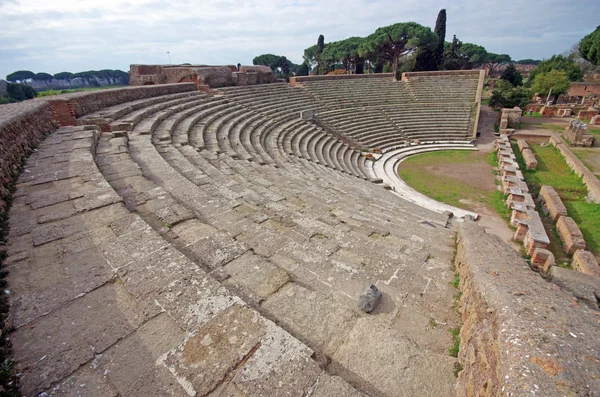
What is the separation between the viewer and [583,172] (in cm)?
1371

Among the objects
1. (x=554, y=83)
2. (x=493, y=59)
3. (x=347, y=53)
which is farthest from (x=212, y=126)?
(x=493, y=59)

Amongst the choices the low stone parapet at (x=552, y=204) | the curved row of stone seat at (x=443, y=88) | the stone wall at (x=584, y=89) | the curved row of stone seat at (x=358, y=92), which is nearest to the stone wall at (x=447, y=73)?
the curved row of stone seat at (x=443, y=88)

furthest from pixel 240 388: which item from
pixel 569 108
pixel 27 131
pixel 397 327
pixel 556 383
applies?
pixel 569 108

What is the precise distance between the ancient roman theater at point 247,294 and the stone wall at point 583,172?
1188cm

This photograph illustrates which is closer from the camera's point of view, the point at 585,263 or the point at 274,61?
the point at 585,263

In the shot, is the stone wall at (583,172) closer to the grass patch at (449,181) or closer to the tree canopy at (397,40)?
the grass patch at (449,181)

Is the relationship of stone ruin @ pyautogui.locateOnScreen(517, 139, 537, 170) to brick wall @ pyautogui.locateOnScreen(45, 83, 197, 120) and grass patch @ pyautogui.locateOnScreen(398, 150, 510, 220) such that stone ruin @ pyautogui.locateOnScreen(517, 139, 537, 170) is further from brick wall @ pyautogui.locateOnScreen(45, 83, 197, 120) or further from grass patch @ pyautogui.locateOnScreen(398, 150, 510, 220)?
brick wall @ pyautogui.locateOnScreen(45, 83, 197, 120)

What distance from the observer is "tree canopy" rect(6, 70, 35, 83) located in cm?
7700

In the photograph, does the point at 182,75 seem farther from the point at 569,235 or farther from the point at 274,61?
the point at 274,61

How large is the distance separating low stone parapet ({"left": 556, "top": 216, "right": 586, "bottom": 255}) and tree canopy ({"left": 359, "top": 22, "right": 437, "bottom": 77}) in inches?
1111

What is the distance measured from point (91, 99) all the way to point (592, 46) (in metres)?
49.7

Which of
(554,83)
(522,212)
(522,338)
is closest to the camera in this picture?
(522,338)

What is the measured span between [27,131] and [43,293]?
17.2ft

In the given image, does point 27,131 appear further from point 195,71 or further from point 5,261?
point 195,71
